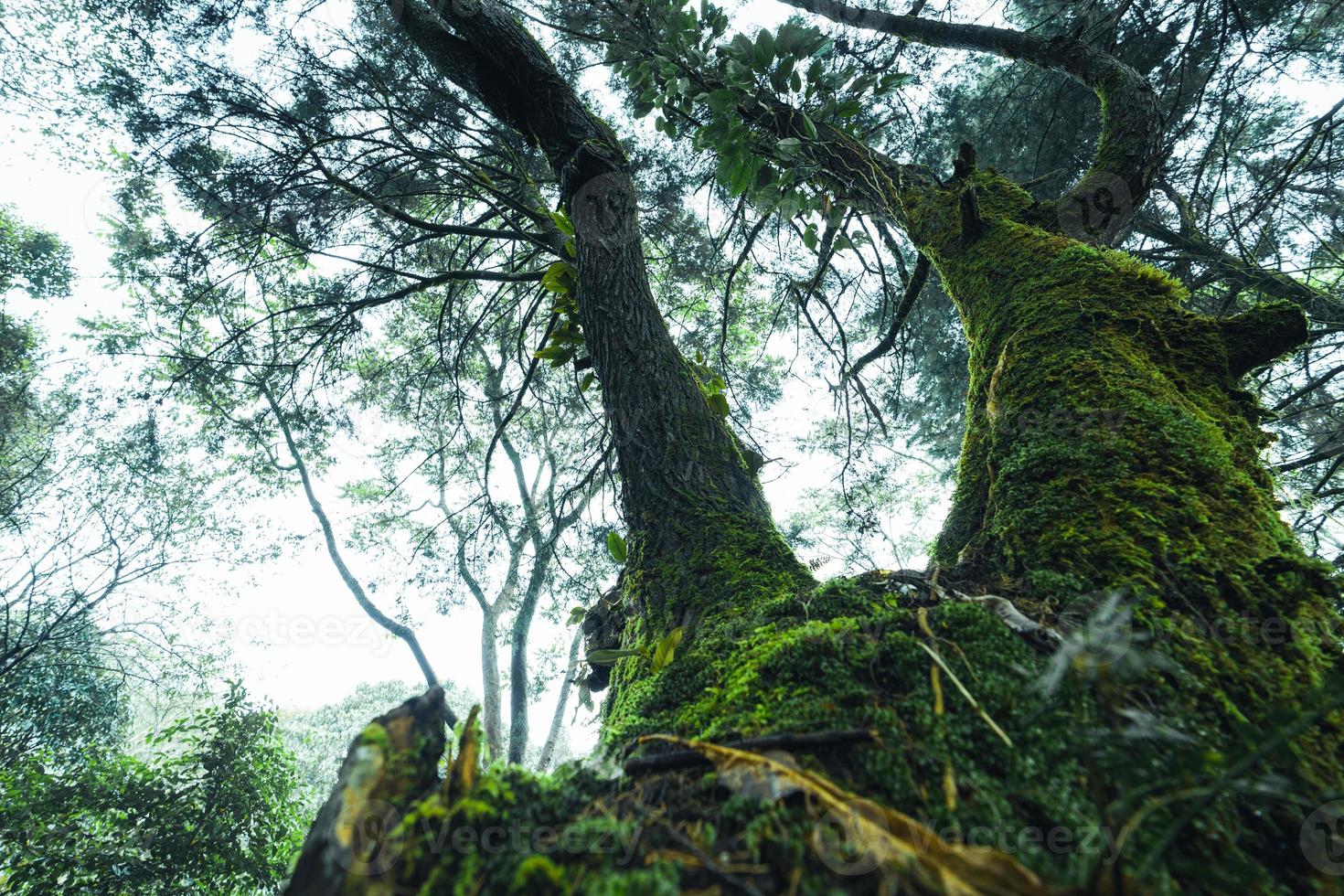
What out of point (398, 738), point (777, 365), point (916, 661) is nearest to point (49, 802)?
point (398, 738)

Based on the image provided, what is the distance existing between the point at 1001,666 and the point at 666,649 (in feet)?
2.27

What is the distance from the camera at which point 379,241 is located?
5172 millimetres

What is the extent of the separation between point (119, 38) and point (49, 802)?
6585 millimetres

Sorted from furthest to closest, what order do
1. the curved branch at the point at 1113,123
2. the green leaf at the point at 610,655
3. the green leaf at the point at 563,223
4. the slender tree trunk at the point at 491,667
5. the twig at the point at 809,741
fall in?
the slender tree trunk at the point at 491,667, the green leaf at the point at 563,223, the curved branch at the point at 1113,123, the green leaf at the point at 610,655, the twig at the point at 809,741

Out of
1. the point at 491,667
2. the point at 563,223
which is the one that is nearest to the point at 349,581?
the point at 491,667

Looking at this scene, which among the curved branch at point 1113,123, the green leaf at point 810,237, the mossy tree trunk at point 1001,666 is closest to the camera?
the mossy tree trunk at point 1001,666

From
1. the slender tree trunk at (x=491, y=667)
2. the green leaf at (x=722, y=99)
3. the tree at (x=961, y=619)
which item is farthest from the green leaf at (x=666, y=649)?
the slender tree trunk at (x=491, y=667)

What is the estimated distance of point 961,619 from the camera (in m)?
0.90

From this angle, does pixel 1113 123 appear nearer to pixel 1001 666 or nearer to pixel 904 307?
pixel 904 307

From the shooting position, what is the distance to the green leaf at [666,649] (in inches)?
48.7

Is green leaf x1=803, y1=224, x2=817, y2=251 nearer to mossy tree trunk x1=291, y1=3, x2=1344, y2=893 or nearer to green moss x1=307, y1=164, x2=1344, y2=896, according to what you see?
mossy tree trunk x1=291, y1=3, x2=1344, y2=893

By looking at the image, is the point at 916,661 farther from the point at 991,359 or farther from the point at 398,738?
the point at 991,359

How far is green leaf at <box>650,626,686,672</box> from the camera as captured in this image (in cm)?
124

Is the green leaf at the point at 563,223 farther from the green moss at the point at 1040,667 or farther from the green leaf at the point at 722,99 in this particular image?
the green moss at the point at 1040,667
